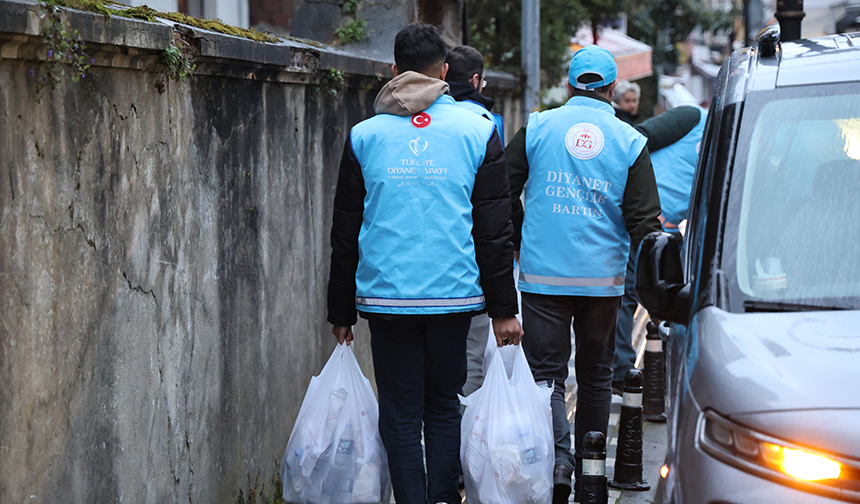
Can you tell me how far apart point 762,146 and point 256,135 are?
2.09 m

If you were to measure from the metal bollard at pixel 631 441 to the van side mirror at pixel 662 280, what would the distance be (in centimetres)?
178

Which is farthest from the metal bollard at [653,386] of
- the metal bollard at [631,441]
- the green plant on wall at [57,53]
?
the green plant on wall at [57,53]

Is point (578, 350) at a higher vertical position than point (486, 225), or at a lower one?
lower

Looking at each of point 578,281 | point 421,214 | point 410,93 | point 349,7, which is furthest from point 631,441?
point 349,7

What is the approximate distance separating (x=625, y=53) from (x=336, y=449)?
1663cm

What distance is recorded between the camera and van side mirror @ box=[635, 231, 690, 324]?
118 inches

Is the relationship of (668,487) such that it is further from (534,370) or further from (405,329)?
(534,370)

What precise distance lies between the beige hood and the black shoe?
1625mm

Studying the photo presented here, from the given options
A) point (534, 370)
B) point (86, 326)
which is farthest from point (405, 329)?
point (86, 326)

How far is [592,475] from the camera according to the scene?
4.19m

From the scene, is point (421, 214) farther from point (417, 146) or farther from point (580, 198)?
point (580, 198)

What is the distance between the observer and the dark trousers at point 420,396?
390 centimetres

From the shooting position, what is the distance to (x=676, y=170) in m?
6.37

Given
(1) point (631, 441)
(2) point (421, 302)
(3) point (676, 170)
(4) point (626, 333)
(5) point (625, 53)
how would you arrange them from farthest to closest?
1. (5) point (625, 53)
2. (4) point (626, 333)
3. (3) point (676, 170)
4. (1) point (631, 441)
5. (2) point (421, 302)
